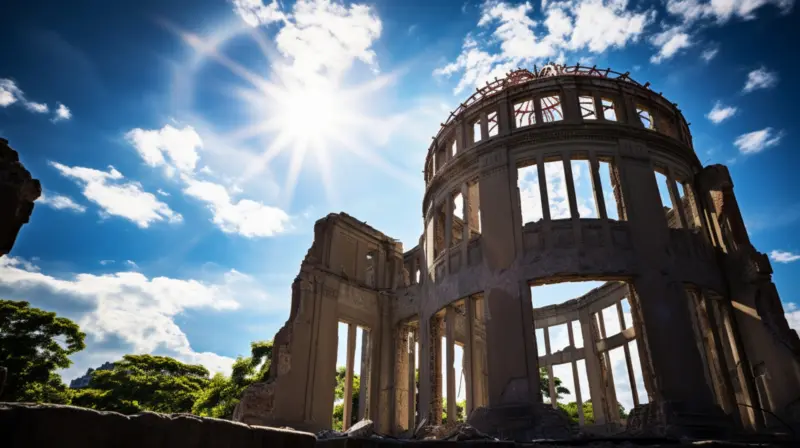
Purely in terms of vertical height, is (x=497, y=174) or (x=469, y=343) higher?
(x=497, y=174)

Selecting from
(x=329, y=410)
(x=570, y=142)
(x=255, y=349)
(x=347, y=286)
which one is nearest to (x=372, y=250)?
(x=347, y=286)

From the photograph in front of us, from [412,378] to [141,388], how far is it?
25050 millimetres

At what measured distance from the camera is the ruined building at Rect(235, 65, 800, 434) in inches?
479

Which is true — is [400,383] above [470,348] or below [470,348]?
below

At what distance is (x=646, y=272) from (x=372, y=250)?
37.7 feet

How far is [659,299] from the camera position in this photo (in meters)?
12.4

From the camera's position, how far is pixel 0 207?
13.4 feet

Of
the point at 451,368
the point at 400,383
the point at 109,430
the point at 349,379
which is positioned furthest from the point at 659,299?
the point at 109,430

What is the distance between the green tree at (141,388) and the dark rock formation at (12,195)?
32.1m

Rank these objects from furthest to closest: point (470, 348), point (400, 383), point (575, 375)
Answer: point (575, 375) < point (400, 383) < point (470, 348)

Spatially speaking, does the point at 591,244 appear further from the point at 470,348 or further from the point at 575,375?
the point at 575,375

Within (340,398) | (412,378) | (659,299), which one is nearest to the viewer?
(659,299)

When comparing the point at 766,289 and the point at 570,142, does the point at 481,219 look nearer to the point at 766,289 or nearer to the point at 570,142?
the point at 570,142

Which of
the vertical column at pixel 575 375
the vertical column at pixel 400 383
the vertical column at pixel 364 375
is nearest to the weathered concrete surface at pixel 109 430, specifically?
the vertical column at pixel 364 375
